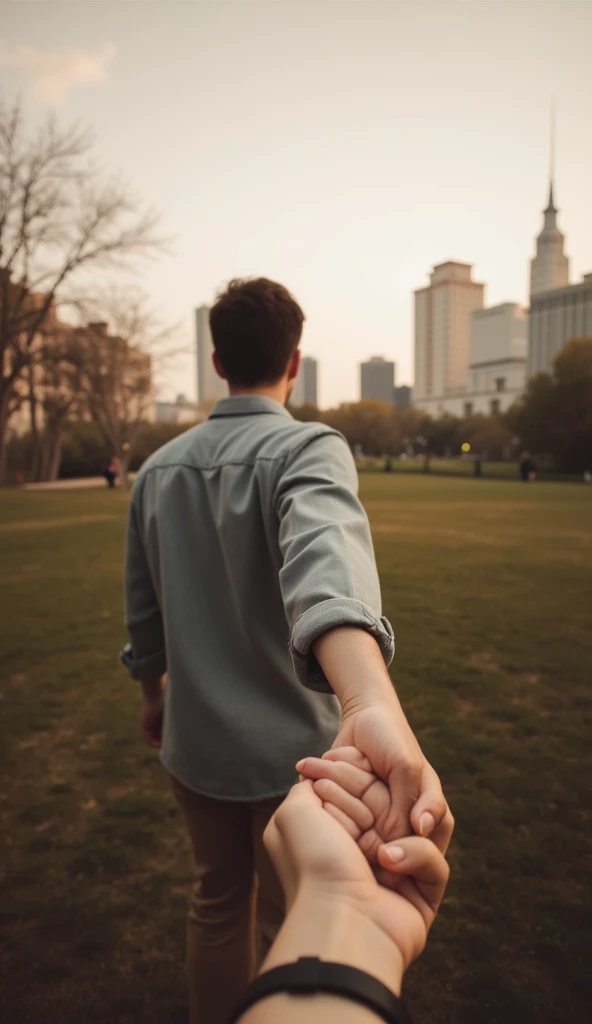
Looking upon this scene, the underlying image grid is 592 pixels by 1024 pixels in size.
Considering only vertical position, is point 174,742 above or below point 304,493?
below

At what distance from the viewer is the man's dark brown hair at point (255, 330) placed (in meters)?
1.72

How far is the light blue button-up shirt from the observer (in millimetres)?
1518

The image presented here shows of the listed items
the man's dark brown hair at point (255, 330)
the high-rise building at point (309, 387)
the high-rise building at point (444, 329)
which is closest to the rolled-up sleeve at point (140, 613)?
the man's dark brown hair at point (255, 330)

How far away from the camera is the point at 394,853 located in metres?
0.80

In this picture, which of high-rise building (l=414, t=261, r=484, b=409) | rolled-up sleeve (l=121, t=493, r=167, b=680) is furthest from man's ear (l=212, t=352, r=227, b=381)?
high-rise building (l=414, t=261, r=484, b=409)

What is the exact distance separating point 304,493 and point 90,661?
584cm

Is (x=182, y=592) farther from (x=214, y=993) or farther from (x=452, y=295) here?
(x=452, y=295)

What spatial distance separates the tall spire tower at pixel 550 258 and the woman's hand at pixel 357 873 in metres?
142

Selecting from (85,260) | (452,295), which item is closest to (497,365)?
(452,295)

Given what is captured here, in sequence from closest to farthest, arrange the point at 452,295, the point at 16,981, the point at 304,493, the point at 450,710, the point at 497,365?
1. the point at 304,493
2. the point at 16,981
3. the point at 450,710
4. the point at 497,365
5. the point at 452,295

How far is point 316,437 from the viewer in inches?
60.1

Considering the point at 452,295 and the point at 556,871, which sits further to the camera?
the point at 452,295

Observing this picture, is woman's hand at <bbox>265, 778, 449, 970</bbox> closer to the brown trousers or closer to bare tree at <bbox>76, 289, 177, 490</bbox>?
the brown trousers

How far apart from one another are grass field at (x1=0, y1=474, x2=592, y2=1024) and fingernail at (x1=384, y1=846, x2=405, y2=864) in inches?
84.7
